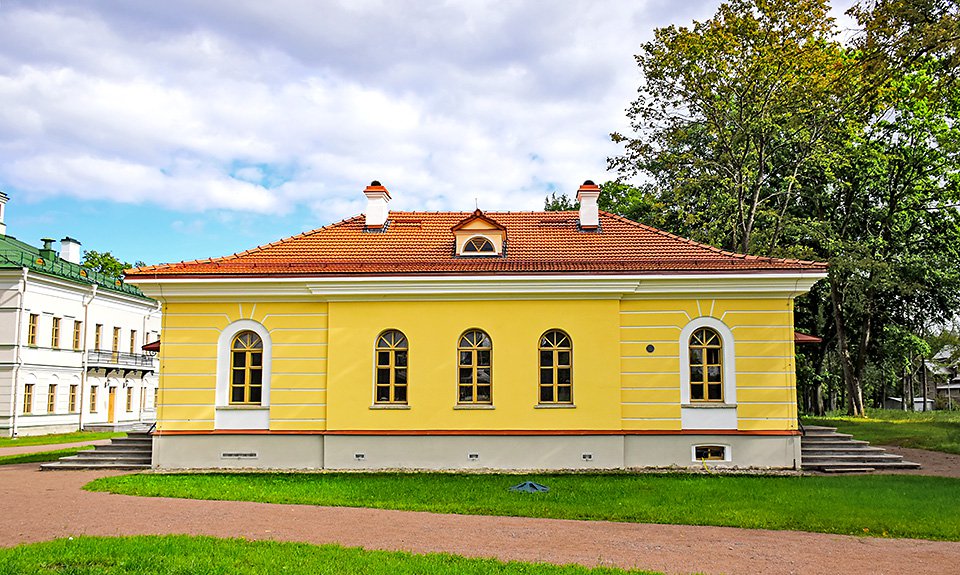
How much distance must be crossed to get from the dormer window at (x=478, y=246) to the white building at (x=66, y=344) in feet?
73.4

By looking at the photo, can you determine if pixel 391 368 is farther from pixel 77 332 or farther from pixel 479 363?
pixel 77 332

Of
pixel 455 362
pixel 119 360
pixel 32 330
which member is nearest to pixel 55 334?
pixel 32 330

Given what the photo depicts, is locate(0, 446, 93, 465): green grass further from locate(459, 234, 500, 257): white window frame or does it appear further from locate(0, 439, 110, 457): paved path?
locate(459, 234, 500, 257): white window frame

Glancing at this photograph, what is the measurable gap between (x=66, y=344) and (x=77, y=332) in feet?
4.30

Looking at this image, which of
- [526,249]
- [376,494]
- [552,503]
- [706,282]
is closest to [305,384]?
[376,494]

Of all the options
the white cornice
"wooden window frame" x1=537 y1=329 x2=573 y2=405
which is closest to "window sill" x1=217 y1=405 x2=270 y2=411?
the white cornice

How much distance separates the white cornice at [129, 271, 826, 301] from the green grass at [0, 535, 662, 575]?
8.69 m

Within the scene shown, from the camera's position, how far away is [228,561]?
7973 millimetres

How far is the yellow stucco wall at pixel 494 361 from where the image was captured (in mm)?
16812

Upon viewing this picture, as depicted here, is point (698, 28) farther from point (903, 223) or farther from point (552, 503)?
point (552, 503)

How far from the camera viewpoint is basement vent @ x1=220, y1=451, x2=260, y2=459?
17.0 metres

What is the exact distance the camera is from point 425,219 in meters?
20.5

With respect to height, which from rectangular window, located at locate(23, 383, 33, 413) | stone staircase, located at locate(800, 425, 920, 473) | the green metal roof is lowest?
stone staircase, located at locate(800, 425, 920, 473)

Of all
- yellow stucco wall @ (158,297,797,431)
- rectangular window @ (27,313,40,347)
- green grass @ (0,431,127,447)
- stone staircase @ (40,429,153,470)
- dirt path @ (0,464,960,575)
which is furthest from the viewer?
rectangular window @ (27,313,40,347)
